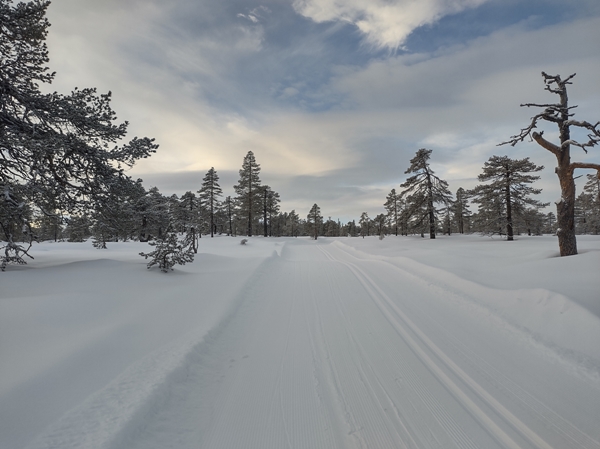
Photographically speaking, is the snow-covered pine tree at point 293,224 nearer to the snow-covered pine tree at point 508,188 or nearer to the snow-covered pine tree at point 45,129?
the snow-covered pine tree at point 508,188

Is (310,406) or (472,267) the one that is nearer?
(310,406)

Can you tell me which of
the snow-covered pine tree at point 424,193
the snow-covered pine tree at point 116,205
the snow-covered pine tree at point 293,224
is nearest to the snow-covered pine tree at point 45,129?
the snow-covered pine tree at point 116,205

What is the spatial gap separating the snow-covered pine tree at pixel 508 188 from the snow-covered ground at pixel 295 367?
21367mm

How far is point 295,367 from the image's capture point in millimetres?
3643

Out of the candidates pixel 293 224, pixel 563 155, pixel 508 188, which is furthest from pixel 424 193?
pixel 293 224

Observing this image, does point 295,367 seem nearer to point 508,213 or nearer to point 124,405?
point 124,405

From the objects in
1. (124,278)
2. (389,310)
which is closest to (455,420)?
(389,310)

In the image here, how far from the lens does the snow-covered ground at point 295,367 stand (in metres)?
2.47

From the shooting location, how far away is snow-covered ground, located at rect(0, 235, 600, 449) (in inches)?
97.3

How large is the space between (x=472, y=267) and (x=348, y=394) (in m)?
8.65

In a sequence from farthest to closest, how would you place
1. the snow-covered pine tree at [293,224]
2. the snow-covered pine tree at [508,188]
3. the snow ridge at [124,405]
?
the snow-covered pine tree at [293,224]
the snow-covered pine tree at [508,188]
the snow ridge at [124,405]

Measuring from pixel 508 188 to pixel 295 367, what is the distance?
2899cm

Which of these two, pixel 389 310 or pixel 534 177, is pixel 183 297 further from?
pixel 534 177

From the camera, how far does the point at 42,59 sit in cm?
794
